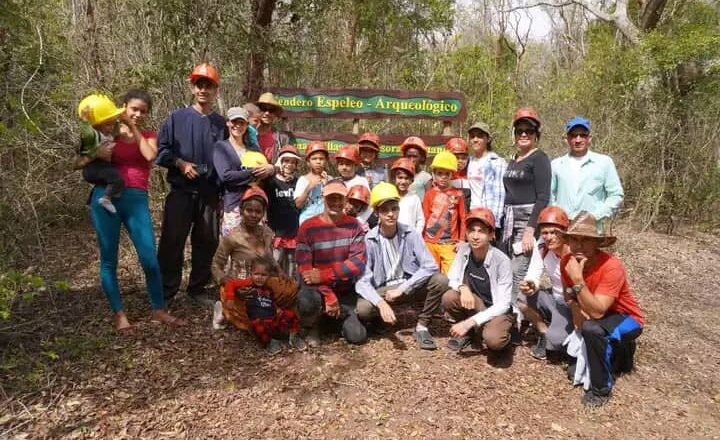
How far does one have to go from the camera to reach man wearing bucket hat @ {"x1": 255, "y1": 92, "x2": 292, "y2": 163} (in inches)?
197

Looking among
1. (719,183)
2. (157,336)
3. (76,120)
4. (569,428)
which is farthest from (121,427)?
(719,183)

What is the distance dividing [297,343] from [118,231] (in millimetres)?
1566

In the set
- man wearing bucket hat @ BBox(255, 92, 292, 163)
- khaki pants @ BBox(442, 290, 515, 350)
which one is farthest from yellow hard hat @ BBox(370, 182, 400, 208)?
man wearing bucket hat @ BBox(255, 92, 292, 163)

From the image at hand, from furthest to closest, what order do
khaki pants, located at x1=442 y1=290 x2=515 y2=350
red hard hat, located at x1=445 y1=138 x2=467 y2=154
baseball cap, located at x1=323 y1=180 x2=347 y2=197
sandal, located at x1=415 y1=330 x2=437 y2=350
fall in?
red hard hat, located at x1=445 y1=138 x2=467 y2=154
sandal, located at x1=415 y1=330 x2=437 y2=350
baseball cap, located at x1=323 y1=180 x2=347 y2=197
khaki pants, located at x1=442 y1=290 x2=515 y2=350

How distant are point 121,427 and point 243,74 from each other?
5.66 m

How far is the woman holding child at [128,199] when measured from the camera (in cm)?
351

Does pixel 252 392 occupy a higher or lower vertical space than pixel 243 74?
lower

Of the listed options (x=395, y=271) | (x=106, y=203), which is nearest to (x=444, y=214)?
(x=395, y=271)

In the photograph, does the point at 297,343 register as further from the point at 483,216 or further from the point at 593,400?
the point at 593,400

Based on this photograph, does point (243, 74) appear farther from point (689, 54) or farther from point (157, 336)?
point (689, 54)

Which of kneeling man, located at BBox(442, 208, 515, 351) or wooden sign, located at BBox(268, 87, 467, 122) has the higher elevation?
wooden sign, located at BBox(268, 87, 467, 122)

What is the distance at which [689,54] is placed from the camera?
7742 millimetres

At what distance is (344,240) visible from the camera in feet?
12.6

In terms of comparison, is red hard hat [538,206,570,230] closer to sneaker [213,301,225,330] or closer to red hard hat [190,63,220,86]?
sneaker [213,301,225,330]
